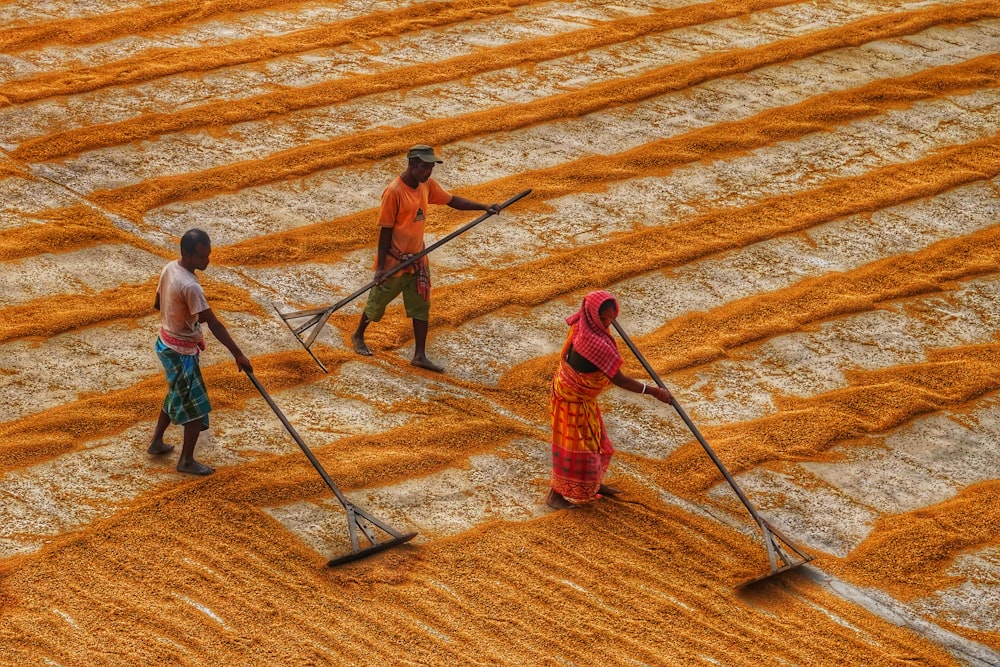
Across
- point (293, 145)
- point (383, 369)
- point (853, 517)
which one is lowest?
point (853, 517)

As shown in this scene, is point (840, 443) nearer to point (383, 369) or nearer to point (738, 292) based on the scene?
point (738, 292)

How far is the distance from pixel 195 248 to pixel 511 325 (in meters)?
2.87

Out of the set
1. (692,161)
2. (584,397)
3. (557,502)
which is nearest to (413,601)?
(557,502)

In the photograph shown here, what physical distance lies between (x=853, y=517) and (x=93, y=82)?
304 inches

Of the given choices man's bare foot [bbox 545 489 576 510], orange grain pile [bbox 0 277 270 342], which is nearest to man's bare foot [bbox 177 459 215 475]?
orange grain pile [bbox 0 277 270 342]

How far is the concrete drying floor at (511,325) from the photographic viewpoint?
5586mm

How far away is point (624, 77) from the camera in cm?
1130

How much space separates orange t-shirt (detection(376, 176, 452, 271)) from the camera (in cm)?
711

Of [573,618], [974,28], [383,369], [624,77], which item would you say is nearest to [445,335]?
[383,369]

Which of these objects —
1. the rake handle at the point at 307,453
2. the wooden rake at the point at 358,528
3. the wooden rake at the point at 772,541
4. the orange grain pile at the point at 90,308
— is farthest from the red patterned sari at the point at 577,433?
the orange grain pile at the point at 90,308

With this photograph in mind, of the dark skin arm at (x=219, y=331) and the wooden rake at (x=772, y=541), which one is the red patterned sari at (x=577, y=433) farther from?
the dark skin arm at (x=219, y=331)

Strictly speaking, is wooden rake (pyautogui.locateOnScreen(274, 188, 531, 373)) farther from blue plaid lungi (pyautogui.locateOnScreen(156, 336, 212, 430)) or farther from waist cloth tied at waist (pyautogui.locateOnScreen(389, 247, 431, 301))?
blue plaid lungi (pyautogui.locateOnScreen(156, 336, 212, 430))

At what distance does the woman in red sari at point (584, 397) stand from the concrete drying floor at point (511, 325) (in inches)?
8.6

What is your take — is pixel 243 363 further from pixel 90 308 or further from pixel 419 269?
pixel 90 308
